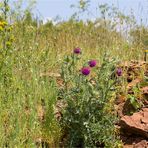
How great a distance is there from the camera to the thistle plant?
12.9 ft

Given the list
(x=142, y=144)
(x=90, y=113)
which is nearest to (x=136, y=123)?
(x=142, y=144)

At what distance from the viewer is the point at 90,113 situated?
3.96 meters

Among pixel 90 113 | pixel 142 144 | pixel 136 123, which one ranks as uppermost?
pixel 90 113

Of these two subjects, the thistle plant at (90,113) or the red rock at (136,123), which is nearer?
the thistle plant at (90,113)

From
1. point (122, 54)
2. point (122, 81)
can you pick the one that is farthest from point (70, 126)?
point (122, 54)

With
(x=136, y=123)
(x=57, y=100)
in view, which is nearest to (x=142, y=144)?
(x=136, y=123)

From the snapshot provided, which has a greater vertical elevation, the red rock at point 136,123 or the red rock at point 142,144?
the red rock at point 136,123

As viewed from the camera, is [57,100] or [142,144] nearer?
[142,144]

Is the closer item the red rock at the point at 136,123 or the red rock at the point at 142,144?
the red rock at the point at 142,144

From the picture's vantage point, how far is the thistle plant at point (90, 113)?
12.9 ft

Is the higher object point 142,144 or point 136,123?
point 136,123

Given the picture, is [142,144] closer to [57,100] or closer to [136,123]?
[136,123]

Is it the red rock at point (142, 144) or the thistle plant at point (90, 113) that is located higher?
the thistle plant at point (90, 113)

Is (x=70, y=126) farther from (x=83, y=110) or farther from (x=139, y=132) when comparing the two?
(x=139, y=132)
